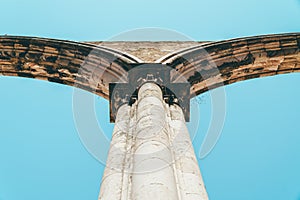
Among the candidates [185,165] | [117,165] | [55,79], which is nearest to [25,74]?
[55,79]

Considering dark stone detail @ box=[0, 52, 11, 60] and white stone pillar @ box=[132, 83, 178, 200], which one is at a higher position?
dark stone detail @ box=[0, 52, 11, 60]

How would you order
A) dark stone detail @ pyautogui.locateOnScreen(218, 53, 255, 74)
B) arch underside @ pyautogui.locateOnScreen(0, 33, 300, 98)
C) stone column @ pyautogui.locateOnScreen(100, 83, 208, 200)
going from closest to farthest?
stone column @ pyautogui.locateOnScreen(100, 83, 208, 200) < arch underside @ pyautogui.locateOnScreen(0, 33, 300, 98) < dark stone detail @ pyautogui.locateOnScreen(218, 53, 255, 74)

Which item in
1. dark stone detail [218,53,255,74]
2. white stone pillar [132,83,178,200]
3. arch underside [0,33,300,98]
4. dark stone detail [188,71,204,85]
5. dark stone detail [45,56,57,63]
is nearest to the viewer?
white stone pillar [132,83,178,200]

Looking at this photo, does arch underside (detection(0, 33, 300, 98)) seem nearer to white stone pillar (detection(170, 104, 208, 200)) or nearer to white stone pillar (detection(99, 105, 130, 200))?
white stone pillar (detection(99, 105, 130, 200))

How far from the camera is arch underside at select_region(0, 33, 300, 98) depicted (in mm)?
6992

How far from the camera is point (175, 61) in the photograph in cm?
668

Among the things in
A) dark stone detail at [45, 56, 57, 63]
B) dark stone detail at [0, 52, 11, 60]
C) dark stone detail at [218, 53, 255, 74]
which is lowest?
dark stone detail at [218, 53, 255, 74]

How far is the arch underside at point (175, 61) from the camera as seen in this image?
699cm

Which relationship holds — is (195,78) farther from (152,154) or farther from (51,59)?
(152,154)

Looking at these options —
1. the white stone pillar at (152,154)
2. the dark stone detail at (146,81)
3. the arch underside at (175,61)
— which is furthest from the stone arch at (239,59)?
the white stone pillar at (152,154)

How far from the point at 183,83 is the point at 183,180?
7.59 ft

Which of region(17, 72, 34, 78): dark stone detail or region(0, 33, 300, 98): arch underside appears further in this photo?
region(17, 72, 34, 78): dark stone detail

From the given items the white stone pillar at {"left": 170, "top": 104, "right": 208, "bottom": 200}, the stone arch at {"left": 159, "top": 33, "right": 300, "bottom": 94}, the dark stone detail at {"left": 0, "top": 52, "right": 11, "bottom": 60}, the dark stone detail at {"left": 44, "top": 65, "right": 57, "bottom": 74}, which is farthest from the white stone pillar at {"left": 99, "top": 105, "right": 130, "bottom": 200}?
the dark stone detail at {"left": 0, "top": 52, "right": 11, "bottom": 60}

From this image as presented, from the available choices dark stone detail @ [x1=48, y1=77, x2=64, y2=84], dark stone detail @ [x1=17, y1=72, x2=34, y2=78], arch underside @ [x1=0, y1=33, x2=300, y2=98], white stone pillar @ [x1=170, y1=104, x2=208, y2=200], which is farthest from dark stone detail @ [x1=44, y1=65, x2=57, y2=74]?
white stone pillar @ [x1=170, y1=104, x2=208, y2=200]
